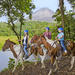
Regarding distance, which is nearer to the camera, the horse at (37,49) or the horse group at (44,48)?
the horse group at (44,48)

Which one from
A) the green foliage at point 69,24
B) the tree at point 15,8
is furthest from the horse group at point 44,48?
the green foliage at point 69,24

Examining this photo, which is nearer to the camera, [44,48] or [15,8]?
[44,48]

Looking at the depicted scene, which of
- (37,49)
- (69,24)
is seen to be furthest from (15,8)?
(69,24)

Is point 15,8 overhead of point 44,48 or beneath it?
overhead

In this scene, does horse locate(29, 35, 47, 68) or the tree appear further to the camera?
the tree

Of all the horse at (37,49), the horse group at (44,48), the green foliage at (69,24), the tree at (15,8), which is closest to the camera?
the horse group at (44,48)

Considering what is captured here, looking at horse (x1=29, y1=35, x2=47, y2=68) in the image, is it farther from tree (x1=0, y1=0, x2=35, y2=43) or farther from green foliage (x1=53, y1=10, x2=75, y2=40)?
green foliage (x1=53, y1=10, x2=75, y2=40)

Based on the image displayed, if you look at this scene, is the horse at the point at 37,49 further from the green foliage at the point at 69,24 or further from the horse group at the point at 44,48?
the green foliage at the point at 69,24

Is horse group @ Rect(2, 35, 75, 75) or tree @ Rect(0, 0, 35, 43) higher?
Result: tree @ Rect(0, 0, 35, 43)

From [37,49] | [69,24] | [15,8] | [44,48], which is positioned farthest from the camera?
[69,24]

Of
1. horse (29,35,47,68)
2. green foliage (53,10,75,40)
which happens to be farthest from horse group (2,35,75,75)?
green foliage (53,10,75,40)

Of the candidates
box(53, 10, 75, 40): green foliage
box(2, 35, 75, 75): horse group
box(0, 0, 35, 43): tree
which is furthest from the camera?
box(53, 10, 75, 40): green foliage

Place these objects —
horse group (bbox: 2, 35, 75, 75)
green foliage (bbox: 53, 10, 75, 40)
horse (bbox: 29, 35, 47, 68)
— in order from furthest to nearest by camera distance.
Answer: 1. green foliage (bbox: 53, 10, 75, 40)
2. horse (bbox: 29, 35, 47, 68)
3. horse group (bbox: 2, 35, 75, 75)

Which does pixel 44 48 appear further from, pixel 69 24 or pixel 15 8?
pixel 69 24
